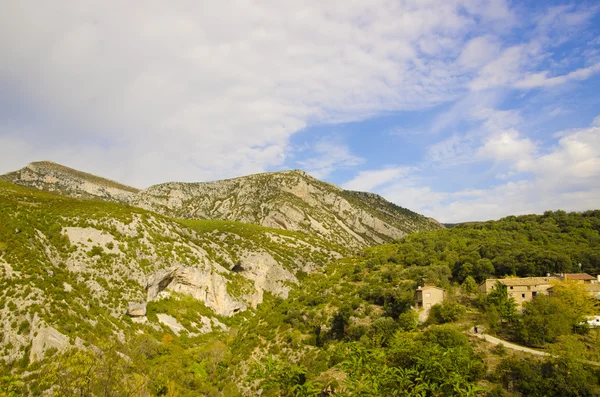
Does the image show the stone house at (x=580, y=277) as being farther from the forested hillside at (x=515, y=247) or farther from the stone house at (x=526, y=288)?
the stone house at (x=526, y=288)

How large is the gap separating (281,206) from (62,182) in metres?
93.6

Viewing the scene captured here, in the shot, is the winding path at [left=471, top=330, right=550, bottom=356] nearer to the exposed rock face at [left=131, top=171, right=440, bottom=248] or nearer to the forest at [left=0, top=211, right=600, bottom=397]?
the forest at [left=0, top=211, right=600, bottom=397]

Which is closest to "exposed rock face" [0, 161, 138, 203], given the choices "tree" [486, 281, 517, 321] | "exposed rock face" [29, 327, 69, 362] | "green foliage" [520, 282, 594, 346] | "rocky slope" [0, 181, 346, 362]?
"rocky slope" [0, 181, 346, 362]

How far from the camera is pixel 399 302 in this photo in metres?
36.9

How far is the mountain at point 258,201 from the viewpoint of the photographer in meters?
125

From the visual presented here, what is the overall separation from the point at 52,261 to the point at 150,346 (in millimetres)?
17122

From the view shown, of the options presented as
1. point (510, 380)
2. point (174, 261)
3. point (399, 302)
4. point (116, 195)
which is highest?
point (116, 195)

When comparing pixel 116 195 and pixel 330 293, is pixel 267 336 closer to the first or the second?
pixel 330 293

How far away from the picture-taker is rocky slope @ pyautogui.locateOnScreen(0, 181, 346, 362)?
31.5 m

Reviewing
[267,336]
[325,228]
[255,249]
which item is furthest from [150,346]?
[325,228]

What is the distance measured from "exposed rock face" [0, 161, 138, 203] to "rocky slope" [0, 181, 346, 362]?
8636cm

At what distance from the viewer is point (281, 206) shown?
125m

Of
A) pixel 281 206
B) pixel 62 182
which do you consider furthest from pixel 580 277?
pixel 62 182

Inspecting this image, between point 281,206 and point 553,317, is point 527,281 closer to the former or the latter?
point 553,317
